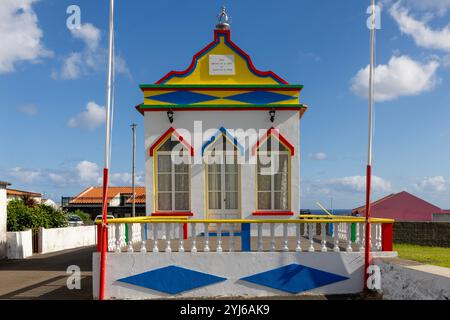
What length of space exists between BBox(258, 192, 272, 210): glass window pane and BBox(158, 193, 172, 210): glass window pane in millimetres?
2543

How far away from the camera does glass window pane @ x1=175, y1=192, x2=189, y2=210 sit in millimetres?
11352

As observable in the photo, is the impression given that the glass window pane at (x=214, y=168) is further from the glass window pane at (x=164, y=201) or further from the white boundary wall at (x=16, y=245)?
the white boundary wall at (x=16, y=245)

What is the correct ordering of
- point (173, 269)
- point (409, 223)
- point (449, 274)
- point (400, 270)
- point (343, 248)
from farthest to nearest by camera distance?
point (409, 223) < point (343, 248) < point (173, 269) < point (400, 270) < point (449, 274)

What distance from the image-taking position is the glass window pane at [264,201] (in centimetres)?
1145

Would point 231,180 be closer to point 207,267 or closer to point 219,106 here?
point 219,106

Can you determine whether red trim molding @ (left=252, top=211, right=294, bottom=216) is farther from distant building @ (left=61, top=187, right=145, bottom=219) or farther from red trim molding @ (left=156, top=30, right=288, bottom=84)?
distant building @ (left=61, top=187, right=145, bottom=219)

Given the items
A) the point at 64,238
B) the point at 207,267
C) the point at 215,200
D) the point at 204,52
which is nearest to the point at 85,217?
the point at 64,238

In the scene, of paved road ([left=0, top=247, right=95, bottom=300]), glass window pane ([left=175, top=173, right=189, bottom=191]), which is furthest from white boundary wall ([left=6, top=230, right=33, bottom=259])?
glass window pane ([left=175, top=173, right=189, bottom=191])

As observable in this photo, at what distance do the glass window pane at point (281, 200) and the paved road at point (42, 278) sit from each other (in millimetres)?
5326

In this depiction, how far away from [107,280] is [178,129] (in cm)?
474

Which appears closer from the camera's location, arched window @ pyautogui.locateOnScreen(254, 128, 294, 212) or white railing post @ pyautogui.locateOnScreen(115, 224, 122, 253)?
white railing post @ pyautogui.locateOnScreen(115, 224, 122, 253)
